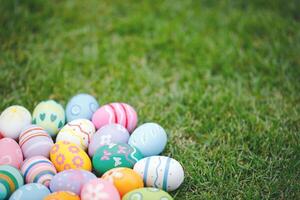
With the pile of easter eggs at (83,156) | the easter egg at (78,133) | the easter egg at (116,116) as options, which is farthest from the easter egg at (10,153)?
the easter egg at (116,116)

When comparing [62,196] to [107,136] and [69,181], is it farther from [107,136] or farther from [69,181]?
[107,136]

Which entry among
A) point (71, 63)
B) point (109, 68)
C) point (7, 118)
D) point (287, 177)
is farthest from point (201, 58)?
point (7, 118)

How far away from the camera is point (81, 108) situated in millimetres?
2447

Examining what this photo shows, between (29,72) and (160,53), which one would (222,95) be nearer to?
(160,53)

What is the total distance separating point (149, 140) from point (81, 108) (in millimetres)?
488

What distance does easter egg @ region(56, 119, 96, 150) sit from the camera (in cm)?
225

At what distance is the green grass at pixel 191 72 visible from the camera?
7.67ft

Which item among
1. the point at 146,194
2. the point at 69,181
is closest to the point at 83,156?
the point at 69,181

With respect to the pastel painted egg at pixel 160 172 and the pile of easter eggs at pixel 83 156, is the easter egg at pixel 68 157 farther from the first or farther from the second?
the pastel painted egg at pixel 160 172

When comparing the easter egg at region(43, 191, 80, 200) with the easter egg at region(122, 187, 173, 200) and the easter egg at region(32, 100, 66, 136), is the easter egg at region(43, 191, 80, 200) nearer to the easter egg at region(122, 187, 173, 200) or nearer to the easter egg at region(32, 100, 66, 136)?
the easter egg at region(122, 187, 173, 200)

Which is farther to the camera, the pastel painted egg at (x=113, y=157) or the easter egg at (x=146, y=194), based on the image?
the pastel painted egg at (x=113, y=157)

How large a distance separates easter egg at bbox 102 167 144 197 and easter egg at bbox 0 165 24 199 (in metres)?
0.41

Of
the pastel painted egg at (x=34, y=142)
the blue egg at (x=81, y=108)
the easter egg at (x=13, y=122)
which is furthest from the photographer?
the blue egg at (x=81, y=108)

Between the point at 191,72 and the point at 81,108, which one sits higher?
the point at 81,108
